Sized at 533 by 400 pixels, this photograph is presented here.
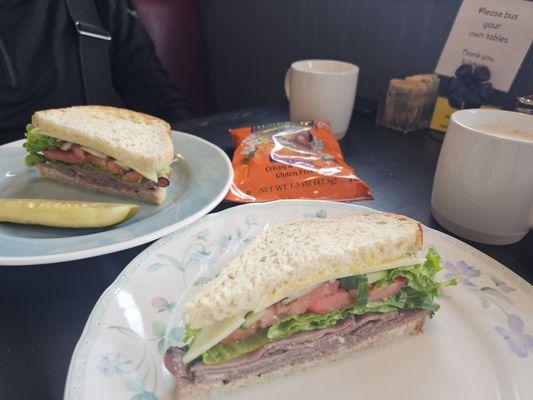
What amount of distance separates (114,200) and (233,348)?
2.79ft

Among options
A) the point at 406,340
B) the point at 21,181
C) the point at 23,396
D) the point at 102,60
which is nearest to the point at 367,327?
the point at 406,340

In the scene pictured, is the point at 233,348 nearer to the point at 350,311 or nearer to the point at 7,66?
the point at 350,311

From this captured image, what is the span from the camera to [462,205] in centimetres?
Result: 101

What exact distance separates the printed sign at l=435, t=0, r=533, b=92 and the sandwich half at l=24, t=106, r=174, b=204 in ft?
4.14

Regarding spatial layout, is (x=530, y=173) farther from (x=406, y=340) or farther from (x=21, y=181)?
(x=21, y=181)

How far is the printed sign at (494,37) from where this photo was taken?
1389mm

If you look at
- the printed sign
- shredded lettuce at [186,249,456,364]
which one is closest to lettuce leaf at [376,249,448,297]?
shredded lettuce at [186,249,456,364]

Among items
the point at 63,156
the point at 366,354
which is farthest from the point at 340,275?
the point at 63,156

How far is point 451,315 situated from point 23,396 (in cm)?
86

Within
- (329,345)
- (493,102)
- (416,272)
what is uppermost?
(493,102)

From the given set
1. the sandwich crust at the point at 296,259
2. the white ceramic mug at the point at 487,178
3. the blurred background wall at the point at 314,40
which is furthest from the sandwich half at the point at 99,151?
the blurred background wall at the point at 314,40

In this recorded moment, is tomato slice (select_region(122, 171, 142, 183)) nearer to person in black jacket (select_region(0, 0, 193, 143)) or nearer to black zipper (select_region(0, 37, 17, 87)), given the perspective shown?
person in black jacket (select_region(0, 0, 193, 143))

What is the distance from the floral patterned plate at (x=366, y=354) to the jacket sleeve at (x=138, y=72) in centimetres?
155

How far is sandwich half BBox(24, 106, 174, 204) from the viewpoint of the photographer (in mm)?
1359
